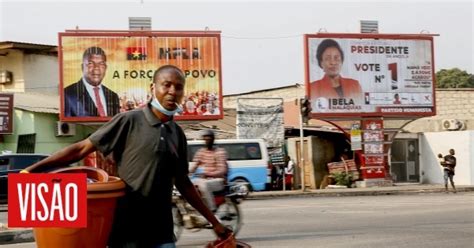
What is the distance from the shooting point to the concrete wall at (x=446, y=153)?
3550 centimetres

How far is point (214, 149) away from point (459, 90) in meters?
33.0

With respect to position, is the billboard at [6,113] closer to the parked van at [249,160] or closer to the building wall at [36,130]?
the building wall at [36,130]

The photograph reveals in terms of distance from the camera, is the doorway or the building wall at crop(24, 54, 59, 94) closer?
the doorway

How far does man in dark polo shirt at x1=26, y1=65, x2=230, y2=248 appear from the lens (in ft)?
13.6

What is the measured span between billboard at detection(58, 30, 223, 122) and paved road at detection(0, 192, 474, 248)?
1437cm

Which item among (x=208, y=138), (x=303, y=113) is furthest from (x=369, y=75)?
(x=208, y=138)

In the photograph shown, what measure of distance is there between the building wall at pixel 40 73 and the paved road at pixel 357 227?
21683mm

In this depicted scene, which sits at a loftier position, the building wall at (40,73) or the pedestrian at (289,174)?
the building wall at (40,73)

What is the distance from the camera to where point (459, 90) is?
141 feet

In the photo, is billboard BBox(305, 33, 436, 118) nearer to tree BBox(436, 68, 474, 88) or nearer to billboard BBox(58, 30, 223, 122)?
billboard BBox(58, 30, 223, 122)

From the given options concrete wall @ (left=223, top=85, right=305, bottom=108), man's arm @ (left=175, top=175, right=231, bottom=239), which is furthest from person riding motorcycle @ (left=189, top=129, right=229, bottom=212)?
concrete wall @ (left=223, top=85, right=305, bottom=108)

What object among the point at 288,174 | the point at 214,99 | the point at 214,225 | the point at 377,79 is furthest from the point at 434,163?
the point at 214,225

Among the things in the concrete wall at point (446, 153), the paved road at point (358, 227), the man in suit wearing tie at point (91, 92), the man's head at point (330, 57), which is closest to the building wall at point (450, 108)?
the concrete wall at point (446, 153)

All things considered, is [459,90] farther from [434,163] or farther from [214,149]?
[214,149]
